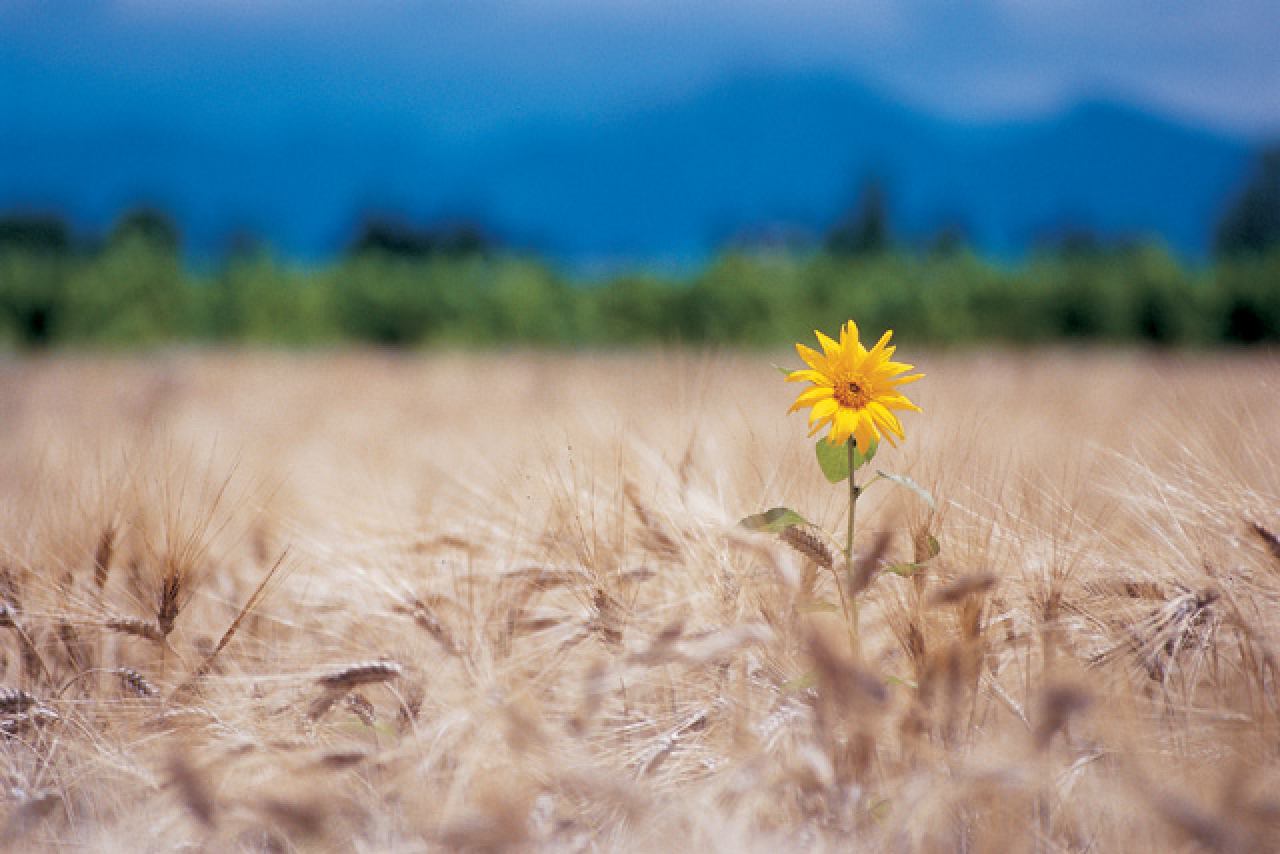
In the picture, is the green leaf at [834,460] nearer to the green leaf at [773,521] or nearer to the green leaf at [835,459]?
the green leaf at [835,459]

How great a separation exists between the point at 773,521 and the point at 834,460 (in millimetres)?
148

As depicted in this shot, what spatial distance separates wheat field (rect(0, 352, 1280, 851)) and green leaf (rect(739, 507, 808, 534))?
0.03 m

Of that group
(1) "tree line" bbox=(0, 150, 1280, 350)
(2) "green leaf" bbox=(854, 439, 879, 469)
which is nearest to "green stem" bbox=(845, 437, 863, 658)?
(2) "green leaf" bbox=(854, 439, 879, 469)

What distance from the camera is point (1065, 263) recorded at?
20.7 m

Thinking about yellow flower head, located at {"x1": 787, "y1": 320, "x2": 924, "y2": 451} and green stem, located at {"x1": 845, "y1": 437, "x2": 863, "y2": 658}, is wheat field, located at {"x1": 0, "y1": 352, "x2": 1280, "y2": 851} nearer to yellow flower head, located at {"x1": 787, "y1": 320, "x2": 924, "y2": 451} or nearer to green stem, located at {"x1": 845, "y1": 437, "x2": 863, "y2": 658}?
green stem, located at {"x1": 845, "y1": 437, "x2": 863, "y2": 658}

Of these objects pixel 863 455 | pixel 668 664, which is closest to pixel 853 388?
pixel 863 455

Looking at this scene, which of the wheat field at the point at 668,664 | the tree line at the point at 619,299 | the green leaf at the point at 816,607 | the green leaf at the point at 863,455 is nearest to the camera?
the wheat field at the point at 668,664

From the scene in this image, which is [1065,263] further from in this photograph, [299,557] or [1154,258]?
[299,557]

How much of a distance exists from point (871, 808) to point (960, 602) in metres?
0.25

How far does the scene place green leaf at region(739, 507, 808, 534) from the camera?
3.95 ft

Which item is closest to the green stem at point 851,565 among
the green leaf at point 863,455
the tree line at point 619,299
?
the green leaf at point 863,455

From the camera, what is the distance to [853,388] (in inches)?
46.7

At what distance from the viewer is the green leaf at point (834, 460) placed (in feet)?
4.24

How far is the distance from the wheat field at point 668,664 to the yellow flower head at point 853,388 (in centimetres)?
15
